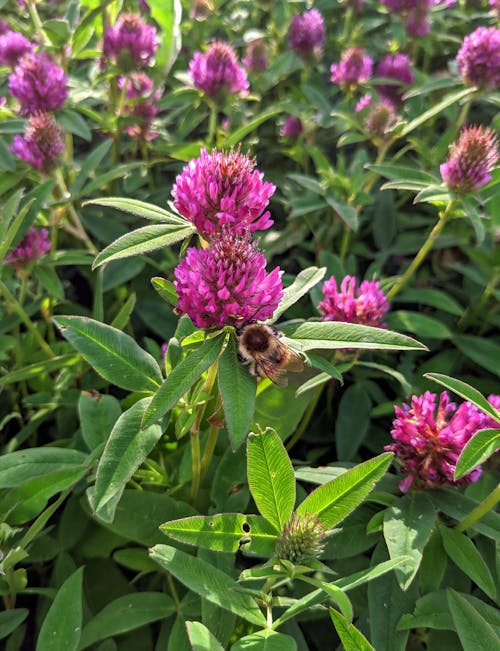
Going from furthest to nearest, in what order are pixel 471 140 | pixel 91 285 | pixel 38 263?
pixel 91 285 → pixel 38 263 → pixel 471 140

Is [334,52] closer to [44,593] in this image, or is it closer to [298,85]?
[298,85]

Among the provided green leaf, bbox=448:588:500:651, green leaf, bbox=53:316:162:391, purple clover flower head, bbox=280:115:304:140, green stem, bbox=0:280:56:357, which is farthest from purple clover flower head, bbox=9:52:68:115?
green leaf, bbox=448:588:500:651

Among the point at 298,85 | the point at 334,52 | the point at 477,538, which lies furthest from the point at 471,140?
the point at 334,52

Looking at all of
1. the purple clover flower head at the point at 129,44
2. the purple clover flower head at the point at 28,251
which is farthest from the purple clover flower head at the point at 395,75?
the purple clover flower head at the point at 28,251

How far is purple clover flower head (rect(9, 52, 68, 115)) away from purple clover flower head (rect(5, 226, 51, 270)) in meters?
Answer: 0.47

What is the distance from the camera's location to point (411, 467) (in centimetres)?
130

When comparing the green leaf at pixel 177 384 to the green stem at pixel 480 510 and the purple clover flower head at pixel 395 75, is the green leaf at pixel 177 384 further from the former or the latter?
the purple clover flower head at pixel 395 75

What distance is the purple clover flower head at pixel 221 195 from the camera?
3.36 ft

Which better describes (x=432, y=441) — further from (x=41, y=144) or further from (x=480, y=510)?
(x=41, y=144)

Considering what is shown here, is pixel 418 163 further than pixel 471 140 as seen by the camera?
Yes

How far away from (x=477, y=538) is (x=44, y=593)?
93cm

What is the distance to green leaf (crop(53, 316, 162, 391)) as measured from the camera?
116 centimetres

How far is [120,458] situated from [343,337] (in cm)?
42

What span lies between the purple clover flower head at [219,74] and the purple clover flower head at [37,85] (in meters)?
0.48
